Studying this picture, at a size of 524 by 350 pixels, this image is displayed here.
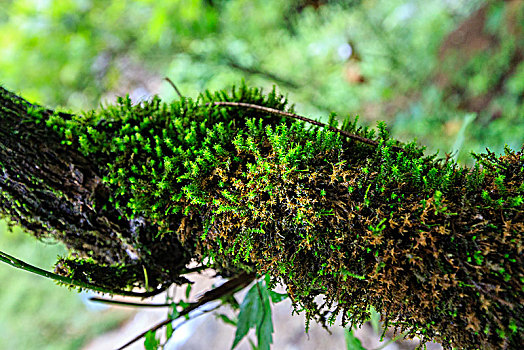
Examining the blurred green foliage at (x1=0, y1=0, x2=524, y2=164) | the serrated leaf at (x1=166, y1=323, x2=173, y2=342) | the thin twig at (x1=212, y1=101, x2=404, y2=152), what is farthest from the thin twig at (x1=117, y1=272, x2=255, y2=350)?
the blurred green foliage at (x1=0, y1=0, x2=524, y2=164)

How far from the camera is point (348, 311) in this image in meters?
0.76

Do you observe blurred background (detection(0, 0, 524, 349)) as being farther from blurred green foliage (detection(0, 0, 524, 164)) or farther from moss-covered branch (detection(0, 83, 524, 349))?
moss-covered branch (detection(0, 83, 524, 349))

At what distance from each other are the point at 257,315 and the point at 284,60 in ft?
12.4

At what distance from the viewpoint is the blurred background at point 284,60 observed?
3.57 meters

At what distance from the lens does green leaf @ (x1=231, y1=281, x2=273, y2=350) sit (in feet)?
3.40

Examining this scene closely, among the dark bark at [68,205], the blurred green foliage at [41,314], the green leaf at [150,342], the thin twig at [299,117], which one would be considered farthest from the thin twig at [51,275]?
the blurred green foliage at [41,314]

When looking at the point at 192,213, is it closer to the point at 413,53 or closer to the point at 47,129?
the point at 47,129

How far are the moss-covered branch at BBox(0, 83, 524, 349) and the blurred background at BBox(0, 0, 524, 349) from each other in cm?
255

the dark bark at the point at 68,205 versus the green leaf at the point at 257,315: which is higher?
the dark bark at the point at 68,205

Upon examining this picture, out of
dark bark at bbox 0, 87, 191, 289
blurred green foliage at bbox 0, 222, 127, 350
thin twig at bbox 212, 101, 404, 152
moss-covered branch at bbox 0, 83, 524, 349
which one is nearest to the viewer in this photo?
moss-covered branch at bbox 0, 83, 524, 349

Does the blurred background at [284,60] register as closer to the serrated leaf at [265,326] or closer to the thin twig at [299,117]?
the thin twig at [299,117]

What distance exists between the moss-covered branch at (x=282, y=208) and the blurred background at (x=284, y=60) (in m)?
2.55

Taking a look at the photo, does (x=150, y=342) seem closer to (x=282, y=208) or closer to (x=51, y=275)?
(x=51, y=275)

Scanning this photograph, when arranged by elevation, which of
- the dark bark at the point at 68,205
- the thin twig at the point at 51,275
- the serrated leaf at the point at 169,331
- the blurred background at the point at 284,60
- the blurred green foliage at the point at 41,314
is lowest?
the serrated leaf at the point at 169,331
